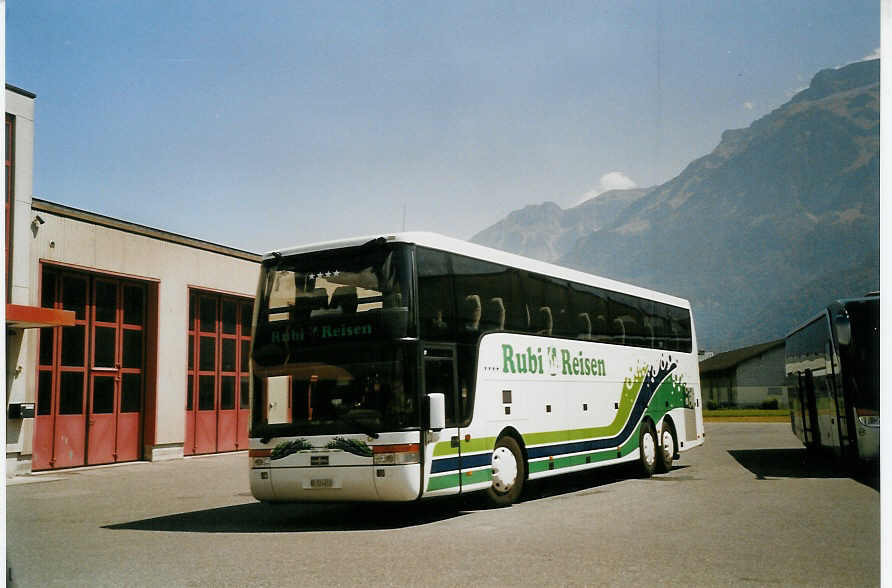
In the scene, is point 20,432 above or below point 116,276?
below

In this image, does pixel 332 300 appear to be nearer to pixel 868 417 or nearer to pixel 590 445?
pixel 590 445

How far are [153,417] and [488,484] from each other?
14.1 metres

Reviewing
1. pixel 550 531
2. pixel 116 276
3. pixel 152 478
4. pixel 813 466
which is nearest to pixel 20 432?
pixel 152 478

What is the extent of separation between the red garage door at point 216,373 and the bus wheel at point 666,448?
1323 centimetres

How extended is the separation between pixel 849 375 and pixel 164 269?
1704 centimetres

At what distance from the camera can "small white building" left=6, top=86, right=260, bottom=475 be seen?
1917 centimetres

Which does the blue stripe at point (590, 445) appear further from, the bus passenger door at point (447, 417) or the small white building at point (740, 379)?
the small white building at point (740, 379)

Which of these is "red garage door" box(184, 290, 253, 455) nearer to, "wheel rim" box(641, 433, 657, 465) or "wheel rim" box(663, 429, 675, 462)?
"wheel rim" box(663, 429, 675, 462)

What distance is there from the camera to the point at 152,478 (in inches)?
730

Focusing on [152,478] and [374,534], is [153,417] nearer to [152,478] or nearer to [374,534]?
[152,478]

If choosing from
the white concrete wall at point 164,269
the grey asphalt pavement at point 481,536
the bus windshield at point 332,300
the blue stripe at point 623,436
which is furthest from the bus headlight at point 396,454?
the white concrete wall at point 164,269

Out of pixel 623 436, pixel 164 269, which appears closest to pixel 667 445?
pixel 623 436

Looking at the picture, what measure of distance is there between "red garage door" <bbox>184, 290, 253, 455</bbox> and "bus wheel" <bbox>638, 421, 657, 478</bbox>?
13404 mm

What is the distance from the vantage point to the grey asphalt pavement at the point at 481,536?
6.95 metres
